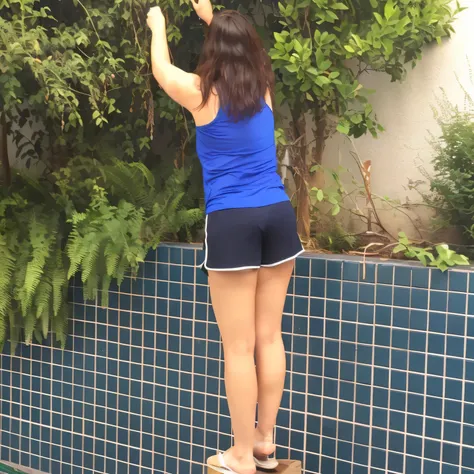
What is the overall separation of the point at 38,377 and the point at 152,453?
86cm

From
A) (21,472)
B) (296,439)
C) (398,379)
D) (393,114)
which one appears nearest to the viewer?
(398,379)

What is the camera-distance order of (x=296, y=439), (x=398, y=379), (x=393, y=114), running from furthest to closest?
(x=393, y=114) < (x=296, y=439) < (x=398, y=379)

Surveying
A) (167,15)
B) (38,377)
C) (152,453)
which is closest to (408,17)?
(167,15)

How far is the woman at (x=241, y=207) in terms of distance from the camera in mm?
2477

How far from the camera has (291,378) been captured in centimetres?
322

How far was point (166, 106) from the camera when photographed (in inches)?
143

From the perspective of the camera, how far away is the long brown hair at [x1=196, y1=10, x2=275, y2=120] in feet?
8.07

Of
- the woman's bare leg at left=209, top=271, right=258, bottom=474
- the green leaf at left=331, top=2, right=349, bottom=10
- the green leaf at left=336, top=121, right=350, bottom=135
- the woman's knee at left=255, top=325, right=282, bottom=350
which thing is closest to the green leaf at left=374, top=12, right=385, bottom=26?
the green leaf at left=331, top=2, right=349, bottom=10

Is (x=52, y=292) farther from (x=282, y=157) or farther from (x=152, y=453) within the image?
(x=282, y=157)

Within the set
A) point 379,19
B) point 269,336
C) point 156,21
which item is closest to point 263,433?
point 269,336

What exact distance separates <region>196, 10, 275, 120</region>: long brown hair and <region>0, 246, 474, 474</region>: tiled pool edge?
994 millimetres

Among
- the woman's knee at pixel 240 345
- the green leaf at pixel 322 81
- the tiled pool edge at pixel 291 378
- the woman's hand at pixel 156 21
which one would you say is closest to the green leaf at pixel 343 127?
the green leaf at pixel 322 81

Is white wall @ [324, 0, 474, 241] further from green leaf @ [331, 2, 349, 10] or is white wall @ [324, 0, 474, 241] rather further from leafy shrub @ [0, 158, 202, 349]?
leafy shrub @ [0, 158, 202, 349]

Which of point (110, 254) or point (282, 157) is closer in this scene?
point (110, 254)
